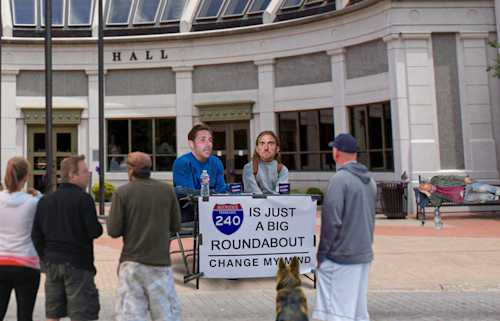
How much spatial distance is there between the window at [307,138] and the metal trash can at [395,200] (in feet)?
12.5

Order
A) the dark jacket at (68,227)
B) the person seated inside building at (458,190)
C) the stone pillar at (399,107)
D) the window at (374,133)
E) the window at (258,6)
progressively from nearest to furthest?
the dark jacket at (68,227), the person seated inside building at (458,190), the stone pillar at (399,107), the window at (374,133), the window at (258,6)

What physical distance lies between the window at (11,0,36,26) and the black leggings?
21488 millimetres

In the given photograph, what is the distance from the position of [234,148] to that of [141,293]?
17407mm

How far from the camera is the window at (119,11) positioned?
899 inches

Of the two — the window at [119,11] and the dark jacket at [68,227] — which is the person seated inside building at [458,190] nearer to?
the dark jacket at [68,227]

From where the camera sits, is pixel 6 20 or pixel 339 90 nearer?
pixel 339 90

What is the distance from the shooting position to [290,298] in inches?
141

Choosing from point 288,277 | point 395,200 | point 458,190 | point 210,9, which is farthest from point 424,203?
point 210,9

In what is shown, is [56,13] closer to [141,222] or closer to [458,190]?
[458,190]

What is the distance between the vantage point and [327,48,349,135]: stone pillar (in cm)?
1877

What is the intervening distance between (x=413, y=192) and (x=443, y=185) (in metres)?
1.26

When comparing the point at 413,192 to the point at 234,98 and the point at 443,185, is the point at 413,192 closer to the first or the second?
the point at 443,185

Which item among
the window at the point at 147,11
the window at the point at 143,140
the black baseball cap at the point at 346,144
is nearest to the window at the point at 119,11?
the window at the point at 147,11

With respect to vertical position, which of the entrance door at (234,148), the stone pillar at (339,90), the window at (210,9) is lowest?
the entrance door at (234,148)
